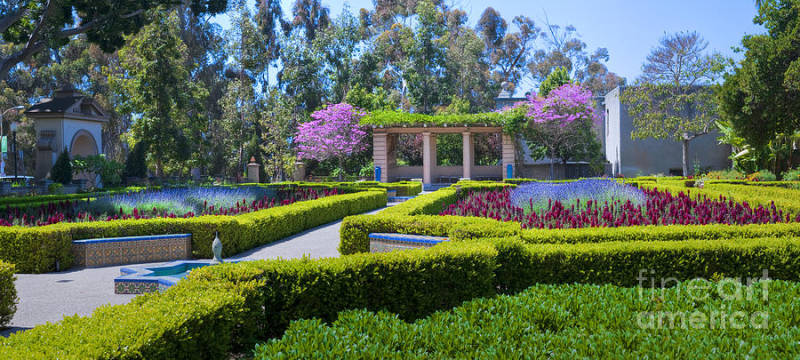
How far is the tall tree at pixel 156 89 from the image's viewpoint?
25812mm

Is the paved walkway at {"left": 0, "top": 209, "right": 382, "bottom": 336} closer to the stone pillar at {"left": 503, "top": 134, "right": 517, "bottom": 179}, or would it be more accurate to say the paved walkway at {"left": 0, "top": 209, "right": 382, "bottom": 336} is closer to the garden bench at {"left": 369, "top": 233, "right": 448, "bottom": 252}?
the garden bench at {"left": 369, "top": 233, "right": 448, "bottom": 252}

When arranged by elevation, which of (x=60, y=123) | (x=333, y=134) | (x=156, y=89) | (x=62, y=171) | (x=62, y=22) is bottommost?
(x=62, y=171)

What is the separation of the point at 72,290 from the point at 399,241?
4.33 m

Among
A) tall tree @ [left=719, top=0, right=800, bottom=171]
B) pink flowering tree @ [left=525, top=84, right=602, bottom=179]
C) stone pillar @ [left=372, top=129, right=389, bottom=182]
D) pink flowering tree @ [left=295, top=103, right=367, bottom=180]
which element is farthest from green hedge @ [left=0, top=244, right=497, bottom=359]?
pink flowering tree @ [left=295, top=103, right=367, bottom=180]

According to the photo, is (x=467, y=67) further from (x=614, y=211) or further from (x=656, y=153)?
(x=614, y=211)

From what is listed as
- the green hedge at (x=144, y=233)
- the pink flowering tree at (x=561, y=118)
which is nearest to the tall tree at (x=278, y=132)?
the pink flowering tree at (x=561, y=118)

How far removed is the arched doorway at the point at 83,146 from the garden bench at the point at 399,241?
2670 cm

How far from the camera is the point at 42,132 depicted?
2798 centimetres

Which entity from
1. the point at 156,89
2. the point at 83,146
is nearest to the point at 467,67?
the point at 156,89

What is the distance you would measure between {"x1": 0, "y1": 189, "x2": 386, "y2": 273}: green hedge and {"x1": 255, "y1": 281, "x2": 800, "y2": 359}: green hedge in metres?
5.82

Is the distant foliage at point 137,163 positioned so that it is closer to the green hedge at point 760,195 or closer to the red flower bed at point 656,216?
the red flower bed at point 656,216

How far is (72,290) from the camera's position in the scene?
6.69 metres

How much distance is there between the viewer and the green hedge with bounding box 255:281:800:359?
3035 millimetres

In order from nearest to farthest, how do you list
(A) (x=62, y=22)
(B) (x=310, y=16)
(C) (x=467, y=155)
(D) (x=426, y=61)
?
(A) (x=62, y=22) → (C) (x=467, y=155) → (D) (x=426, y=61) → (B) (x=310, y=16)
